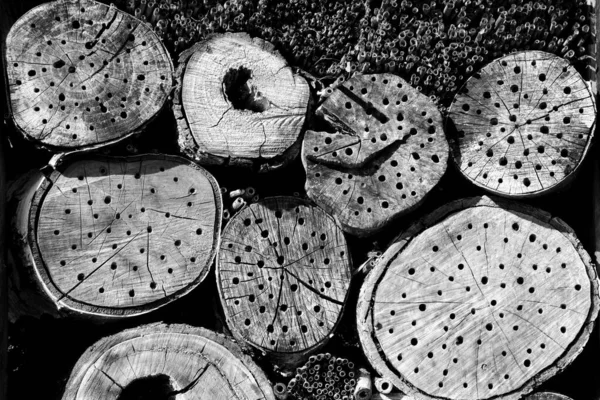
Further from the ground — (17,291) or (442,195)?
(442,195)

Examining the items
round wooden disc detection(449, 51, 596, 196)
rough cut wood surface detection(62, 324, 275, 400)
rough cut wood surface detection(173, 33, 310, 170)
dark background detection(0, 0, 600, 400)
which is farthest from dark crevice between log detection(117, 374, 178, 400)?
round wooden disc detection(449, 51, 596, 196)

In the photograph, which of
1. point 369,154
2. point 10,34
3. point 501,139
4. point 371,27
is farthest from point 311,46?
point 10,34

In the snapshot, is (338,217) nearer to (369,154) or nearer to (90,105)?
(369,154)

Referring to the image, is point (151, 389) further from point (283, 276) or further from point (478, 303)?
point (478, 303)

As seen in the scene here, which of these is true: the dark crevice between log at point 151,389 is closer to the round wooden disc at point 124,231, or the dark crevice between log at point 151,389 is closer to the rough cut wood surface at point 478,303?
the round wooden disc at point 124,231

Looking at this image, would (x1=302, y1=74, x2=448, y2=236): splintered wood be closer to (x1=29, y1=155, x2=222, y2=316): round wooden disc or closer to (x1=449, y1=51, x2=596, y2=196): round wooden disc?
(x1=449, y1=51, x2=596, y2=196): round wooden disc

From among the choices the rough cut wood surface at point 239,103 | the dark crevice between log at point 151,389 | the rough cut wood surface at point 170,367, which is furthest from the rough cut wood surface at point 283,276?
the dark crevice between log at point 151,389

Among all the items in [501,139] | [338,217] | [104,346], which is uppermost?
[501,139]
